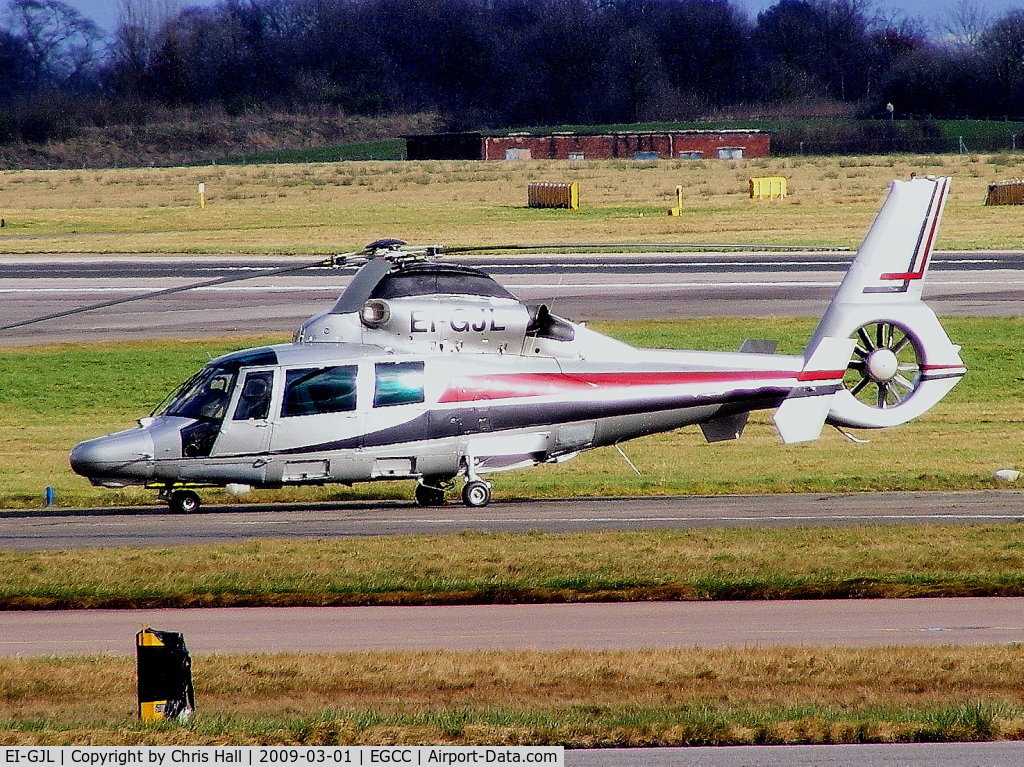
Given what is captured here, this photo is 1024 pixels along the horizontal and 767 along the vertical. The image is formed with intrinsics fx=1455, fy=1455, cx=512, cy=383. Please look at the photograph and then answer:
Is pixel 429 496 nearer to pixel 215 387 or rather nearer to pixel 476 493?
pixel 476 493

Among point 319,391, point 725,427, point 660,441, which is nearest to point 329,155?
point 660,441

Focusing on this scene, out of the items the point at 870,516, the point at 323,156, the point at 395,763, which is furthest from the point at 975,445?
the point at 323,156

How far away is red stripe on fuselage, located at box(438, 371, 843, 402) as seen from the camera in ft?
60.1

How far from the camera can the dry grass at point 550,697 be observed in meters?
8.96

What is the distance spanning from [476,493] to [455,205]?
5761 centimetres

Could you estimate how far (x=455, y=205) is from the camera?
246 ft

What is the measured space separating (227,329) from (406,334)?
59.0 ft

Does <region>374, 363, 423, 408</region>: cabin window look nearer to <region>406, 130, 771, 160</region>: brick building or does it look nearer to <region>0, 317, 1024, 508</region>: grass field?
<region>0, 317, 1024, 508</region>: grass field

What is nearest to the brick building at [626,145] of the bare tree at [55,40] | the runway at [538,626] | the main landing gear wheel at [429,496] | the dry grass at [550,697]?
the bare tree at [55,40]

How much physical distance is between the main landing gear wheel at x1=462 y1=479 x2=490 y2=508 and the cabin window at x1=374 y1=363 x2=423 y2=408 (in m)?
1.29

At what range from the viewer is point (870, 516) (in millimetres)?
16906

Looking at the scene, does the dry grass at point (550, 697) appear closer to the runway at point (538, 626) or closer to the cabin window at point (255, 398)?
the runway at point (538, 626)

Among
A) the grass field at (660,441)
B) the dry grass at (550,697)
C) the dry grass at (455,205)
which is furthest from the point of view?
the dry grass at (455,205)

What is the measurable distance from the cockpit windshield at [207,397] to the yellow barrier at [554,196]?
53.4m
